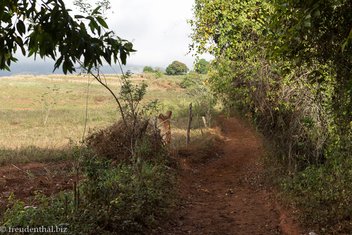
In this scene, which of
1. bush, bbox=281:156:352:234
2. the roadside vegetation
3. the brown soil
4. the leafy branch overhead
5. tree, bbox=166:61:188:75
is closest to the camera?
the leafy branch overhead

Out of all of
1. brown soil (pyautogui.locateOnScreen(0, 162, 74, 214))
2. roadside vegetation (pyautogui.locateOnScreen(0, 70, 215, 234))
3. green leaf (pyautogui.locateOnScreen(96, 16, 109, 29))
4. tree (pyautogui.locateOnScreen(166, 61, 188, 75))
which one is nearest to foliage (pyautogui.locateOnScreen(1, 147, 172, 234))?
roadside vegetation (pyautogui.locateOnScreen(0, 70, 215, 234))

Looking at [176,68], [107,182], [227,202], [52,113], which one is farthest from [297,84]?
[176,68]

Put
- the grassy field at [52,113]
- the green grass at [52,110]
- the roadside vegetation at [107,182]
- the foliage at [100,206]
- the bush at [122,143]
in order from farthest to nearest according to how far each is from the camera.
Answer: the green grass at [52,110] < the grassy field at [52,113] < the bush at [122,143] < the roadside vegetation at [107,182] < the foliage at [100,206]

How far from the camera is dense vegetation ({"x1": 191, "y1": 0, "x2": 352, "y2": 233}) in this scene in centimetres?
516

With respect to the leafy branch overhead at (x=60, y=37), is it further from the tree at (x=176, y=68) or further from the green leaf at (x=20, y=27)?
the tree at (x=176, y=68)

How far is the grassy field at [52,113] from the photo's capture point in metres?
17.6

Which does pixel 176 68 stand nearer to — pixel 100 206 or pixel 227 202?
pixel 227 202

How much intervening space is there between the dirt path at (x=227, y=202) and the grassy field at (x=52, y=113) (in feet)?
12.1

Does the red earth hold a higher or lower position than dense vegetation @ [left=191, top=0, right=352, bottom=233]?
lower

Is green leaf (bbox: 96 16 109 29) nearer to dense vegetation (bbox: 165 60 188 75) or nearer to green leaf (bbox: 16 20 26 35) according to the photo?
green leaf (bbox: 16 20 26 35)

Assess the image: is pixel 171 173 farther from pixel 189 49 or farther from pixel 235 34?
pixel 235 34

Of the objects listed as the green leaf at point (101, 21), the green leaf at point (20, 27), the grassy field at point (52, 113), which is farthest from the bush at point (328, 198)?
the green leaf at point (20, 27)

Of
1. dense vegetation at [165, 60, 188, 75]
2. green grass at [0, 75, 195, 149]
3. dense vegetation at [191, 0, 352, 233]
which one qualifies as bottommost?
green grass at [0, 75, 195, 149]

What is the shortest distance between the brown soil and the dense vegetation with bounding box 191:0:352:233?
5480mm
